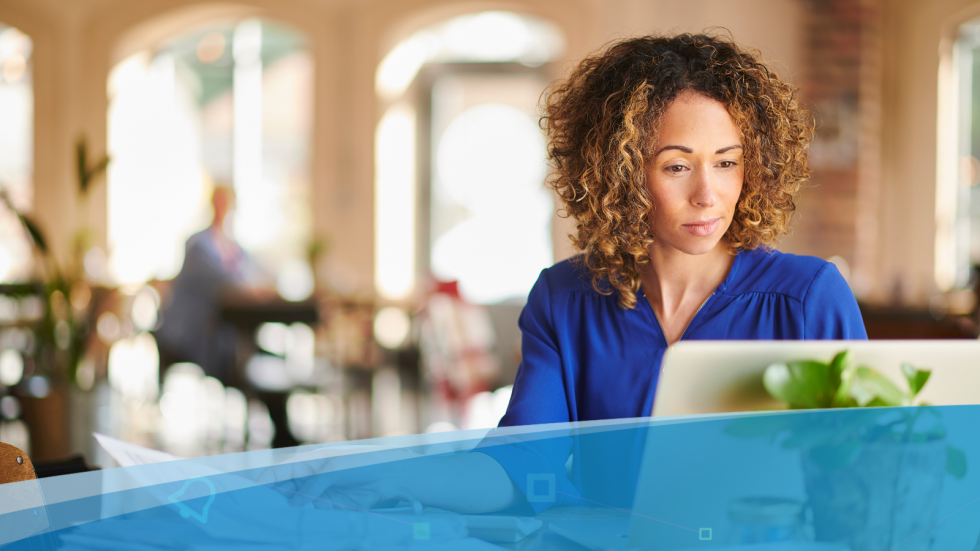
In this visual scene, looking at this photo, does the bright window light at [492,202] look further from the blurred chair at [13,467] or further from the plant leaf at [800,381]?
the plant leaf at [800,381]

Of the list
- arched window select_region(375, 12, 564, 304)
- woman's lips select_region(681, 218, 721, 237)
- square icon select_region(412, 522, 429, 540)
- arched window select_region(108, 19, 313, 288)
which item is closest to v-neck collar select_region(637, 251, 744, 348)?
woman's lips select_region(681, 218, 721, 237)

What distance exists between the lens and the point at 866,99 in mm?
5410

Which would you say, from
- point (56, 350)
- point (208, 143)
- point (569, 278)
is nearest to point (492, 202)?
point (208, 143)

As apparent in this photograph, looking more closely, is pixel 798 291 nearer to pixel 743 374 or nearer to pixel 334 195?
pixel 743 374

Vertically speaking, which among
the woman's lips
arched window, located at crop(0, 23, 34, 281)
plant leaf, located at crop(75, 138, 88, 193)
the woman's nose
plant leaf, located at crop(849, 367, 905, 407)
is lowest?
plant leaf, located at crop(849, 367, 905, 407)

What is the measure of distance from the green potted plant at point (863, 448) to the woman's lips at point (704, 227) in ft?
1.16

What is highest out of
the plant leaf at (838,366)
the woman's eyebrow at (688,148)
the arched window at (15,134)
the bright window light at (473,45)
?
the bright window light at (473,45)

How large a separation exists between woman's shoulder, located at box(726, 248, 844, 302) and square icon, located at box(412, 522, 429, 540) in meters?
0.58

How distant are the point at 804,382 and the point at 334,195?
6.04 metres

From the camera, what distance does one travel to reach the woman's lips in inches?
38.1

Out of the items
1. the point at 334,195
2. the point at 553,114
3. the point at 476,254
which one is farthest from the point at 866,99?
the point at 553,114

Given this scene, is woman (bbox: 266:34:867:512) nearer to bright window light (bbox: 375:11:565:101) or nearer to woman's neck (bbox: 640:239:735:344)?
woman's neck (bbox: 640:239:735:344)

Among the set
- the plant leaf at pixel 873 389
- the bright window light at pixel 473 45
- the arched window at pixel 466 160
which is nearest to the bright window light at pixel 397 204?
the arched window at pixel 466 160

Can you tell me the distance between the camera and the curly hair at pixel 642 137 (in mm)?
982
